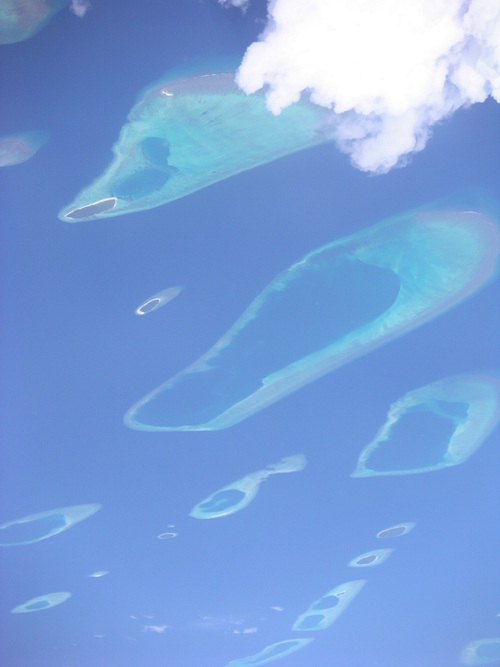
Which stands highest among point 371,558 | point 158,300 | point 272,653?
point 158,300

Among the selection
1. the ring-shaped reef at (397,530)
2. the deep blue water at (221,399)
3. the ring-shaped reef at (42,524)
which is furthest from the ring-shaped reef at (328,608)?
the ring-shaped reef at (42,524)

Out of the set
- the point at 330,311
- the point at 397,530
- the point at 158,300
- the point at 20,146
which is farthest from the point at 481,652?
the point at 20,146

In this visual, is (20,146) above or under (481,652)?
above

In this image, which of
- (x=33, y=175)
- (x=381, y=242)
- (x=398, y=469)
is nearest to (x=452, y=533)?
(x=398, y=469)

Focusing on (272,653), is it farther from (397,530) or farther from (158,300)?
(158,300)

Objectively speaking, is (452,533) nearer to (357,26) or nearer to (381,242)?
(381,242)

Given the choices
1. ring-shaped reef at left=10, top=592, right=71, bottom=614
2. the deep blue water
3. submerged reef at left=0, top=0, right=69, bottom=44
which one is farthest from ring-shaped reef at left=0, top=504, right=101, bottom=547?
submerged reef at left=0, top=0, right=69, bottom=44

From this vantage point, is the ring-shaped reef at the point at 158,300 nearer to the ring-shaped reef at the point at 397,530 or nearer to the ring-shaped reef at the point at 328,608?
the ring-shaped reef at the point at 397,530
